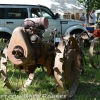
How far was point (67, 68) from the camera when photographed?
422 centimetres

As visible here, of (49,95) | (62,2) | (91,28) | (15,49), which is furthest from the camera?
(62,2)

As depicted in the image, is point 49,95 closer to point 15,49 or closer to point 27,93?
point 27,93

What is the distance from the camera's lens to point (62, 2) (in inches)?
680

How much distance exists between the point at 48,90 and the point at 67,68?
27.5 inches

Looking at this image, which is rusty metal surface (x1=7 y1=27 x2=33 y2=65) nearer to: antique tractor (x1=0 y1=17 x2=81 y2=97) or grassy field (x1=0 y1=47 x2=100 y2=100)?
antique tractor (x1=0 y1=17 x2=81 y2=97)

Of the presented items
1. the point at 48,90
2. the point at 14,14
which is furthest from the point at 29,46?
the point at 14,14

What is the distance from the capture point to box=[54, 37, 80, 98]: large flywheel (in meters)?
3.83

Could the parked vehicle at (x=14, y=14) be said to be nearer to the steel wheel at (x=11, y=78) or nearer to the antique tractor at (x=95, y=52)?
the antique tractor at (x=95, y=52)

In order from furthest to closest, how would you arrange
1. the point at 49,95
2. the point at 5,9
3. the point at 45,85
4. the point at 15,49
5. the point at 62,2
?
the point at 62,2 < the point at 5,9 < the point at 45,85 < the point at 49,95 < the point at 15,49

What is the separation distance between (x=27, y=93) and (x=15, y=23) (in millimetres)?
5858

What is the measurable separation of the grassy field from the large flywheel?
0.61 feet

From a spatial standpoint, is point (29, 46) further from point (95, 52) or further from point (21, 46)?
point (95, 52)

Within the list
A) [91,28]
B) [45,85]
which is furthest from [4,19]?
[45,85]

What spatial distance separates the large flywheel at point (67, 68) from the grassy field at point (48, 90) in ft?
0.61
